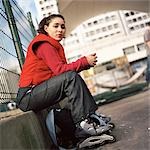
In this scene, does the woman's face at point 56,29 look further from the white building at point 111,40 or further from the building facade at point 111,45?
the white building at point 111,40

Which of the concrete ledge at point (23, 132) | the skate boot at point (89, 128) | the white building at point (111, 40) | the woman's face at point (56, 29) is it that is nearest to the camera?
the concrete ledge at point (23, 132)

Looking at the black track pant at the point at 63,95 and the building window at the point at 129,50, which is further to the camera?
the building window at the point at 129,50

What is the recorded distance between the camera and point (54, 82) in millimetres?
1500

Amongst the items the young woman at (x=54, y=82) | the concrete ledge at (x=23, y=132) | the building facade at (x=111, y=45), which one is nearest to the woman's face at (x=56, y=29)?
the young woman at (x=54, y=82)

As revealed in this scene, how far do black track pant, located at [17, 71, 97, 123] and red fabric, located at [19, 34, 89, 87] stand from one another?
44 millimetres

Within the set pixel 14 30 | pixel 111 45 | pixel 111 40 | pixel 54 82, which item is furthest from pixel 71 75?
pixel 111 40

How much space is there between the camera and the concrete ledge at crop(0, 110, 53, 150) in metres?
1.04

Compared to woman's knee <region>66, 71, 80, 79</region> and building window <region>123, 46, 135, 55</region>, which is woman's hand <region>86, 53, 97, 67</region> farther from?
building window <region>123, 46, 135, 55</region>

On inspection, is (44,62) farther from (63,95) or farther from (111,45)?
(111,45)

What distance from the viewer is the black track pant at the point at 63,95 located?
4.72ft

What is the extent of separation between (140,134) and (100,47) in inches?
1726

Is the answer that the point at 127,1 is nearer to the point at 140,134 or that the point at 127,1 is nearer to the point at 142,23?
the point at 140,134

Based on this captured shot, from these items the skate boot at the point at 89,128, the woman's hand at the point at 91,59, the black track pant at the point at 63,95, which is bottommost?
the skate boot at the point at 89,128

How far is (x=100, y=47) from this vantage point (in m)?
45.0
